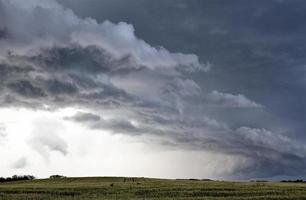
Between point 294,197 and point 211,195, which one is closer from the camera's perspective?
point 294,197

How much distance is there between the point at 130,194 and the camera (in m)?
67.1

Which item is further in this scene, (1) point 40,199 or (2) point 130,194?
(2) point 130,194

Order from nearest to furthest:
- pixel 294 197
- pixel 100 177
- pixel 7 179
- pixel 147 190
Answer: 1. pixel 294 197
2. pixel 147 190
3. pixel 100 177
4. pixel 7 179

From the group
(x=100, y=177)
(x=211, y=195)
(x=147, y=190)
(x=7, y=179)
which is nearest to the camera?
(x=211, y=195)

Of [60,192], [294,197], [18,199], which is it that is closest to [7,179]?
[60,192]

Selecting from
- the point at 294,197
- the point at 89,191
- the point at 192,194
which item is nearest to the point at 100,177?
the point at 89,191

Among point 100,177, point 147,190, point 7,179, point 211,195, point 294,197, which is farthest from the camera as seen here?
point 7,179

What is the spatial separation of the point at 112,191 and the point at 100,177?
48080 mm

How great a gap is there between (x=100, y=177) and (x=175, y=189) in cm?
4818

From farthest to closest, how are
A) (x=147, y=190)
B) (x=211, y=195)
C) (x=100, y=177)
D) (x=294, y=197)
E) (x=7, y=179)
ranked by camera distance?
(x=7, y=179), (x=100, y=177), (x=147, y=190), (x=211, y=195), (x=294, y=197)

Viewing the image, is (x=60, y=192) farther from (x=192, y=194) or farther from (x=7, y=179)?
(x=7, y=179)

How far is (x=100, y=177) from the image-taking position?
118 metres

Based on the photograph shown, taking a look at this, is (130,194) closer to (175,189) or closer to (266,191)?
(175,189)

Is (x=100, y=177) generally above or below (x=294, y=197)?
above
